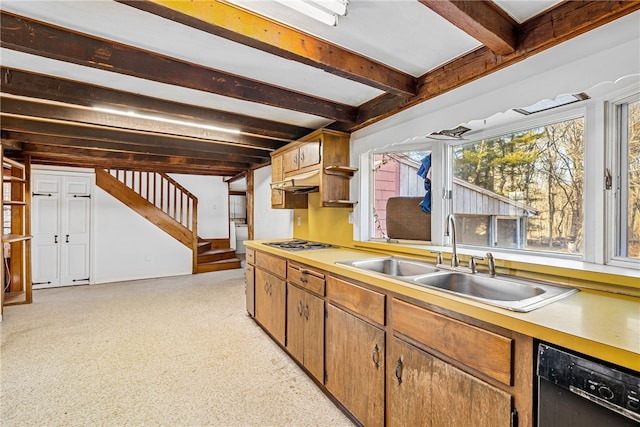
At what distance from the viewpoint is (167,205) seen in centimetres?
649

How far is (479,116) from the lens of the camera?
6.00 ft

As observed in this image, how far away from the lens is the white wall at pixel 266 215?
4.50 meters

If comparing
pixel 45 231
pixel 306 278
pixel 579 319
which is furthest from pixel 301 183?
pixel 45 231

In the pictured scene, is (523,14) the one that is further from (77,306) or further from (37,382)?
(77,306)

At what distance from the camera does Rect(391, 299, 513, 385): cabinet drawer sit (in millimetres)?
1067

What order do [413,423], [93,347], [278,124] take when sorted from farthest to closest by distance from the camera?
1. [278,124]
2. [93,347]
3. [413,423]

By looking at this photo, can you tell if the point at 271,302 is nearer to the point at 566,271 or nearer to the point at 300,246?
the point at 300,246

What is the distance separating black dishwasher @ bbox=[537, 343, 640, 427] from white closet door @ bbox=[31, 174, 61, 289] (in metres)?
6.85

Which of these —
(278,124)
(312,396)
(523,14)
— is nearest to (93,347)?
(312,396)

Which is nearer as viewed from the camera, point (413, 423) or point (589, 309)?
point (589, 309)

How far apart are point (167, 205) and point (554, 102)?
265 inches

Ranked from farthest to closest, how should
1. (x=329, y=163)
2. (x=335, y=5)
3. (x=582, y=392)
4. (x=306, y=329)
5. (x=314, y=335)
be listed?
(x=329, y=163) < (x=306, y=329) < (x=314, y=335) < (x=335, y=5) < (x=582, y=392)

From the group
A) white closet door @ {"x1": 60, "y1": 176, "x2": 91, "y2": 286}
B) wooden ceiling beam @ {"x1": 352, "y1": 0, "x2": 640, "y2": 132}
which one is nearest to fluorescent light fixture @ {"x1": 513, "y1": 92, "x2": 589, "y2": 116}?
wooden ceiling beam @ {"x1": 352, "y1": 0, "x2": 640, "y2": 132}

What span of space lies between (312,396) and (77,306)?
12.8 feet
